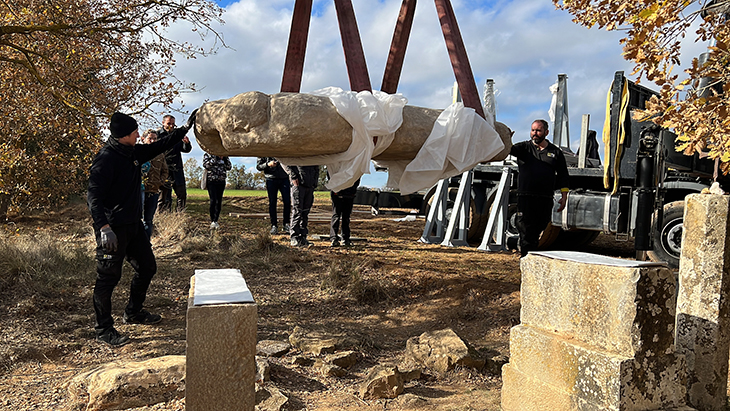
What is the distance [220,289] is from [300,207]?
4.65 meters

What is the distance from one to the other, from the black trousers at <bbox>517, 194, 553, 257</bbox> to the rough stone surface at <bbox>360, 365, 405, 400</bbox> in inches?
111

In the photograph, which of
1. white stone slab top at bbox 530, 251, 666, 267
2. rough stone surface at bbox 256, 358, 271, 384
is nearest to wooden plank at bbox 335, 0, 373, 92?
white stone slab top at bbox 530, 251, 666, 267

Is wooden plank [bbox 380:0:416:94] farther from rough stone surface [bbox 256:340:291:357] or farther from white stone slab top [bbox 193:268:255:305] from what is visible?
rough stone surface [bbox 256:340:291:357]

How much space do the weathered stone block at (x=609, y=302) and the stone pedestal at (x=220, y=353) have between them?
159 cm

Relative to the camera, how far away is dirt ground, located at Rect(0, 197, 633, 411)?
4023mm

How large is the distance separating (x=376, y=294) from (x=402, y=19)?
3.42m

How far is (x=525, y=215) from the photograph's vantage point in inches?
244

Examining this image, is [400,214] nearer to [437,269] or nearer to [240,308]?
[437,269]

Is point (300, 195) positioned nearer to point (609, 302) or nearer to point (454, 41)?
point (454, 41)

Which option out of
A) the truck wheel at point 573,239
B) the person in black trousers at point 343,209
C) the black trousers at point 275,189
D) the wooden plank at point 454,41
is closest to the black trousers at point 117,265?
the wooden plank at point 454,41

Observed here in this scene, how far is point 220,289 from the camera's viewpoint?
9.41ft

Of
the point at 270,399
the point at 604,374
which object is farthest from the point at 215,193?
the point at 604,374

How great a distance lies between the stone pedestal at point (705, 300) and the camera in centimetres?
324

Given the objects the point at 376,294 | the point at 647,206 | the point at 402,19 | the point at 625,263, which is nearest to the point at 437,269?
Result: the point at 376,294
